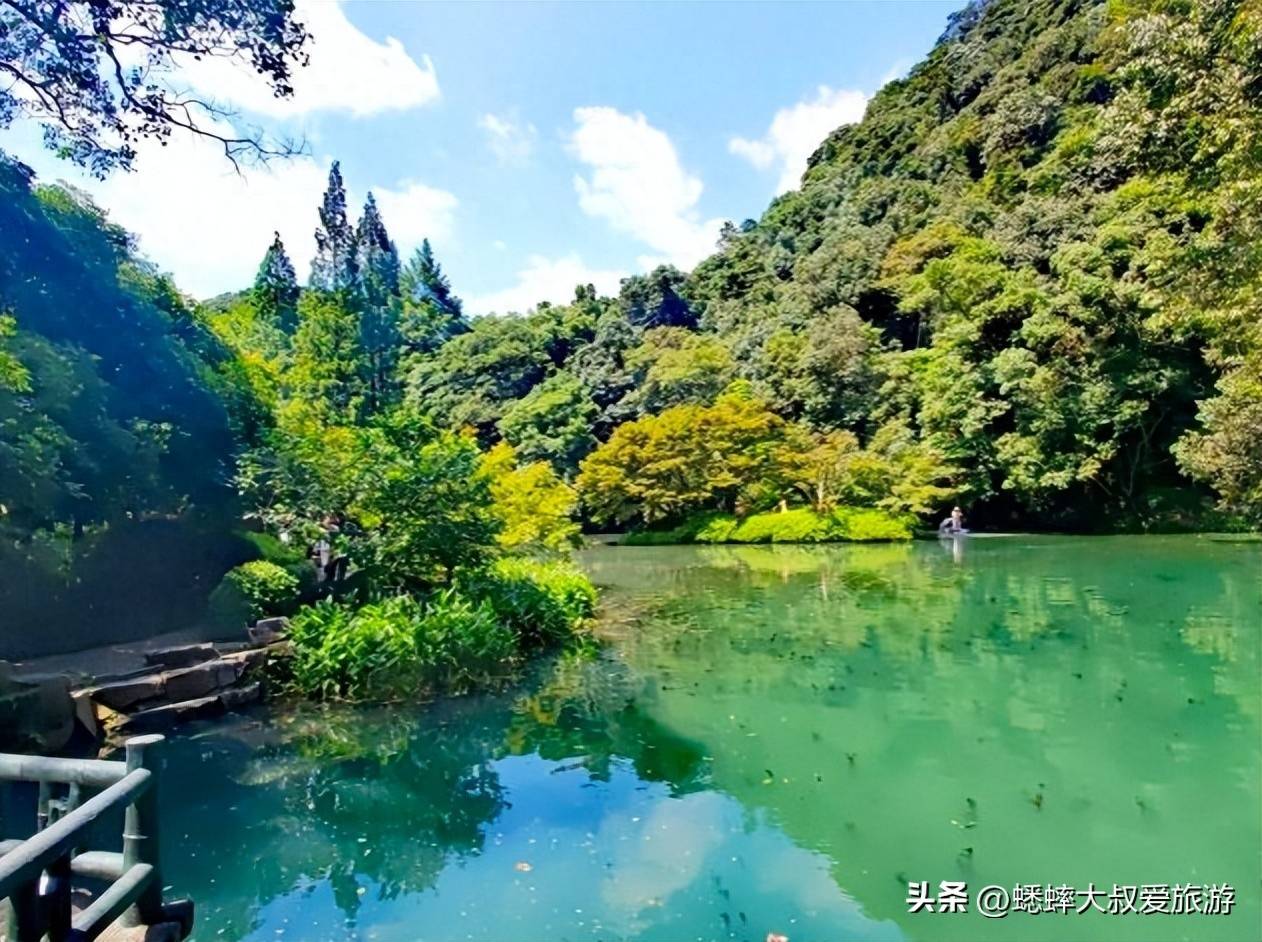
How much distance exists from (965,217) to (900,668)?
81.4ft

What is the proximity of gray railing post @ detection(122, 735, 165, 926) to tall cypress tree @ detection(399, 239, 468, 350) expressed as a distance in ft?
114

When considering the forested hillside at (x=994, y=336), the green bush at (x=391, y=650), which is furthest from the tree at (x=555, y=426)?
the green bush at (x=391, y=650)

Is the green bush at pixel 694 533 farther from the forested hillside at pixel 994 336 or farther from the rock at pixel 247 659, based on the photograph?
the rock at pixel 247 659

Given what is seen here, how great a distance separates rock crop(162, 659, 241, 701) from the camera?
20.8ft

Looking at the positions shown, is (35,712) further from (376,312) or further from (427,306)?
(427,306)

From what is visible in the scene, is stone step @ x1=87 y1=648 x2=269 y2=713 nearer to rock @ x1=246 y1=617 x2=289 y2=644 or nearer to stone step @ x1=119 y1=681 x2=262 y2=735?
stone step @ x1=119 y1=681 x2=262 y2=735

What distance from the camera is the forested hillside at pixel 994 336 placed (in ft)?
23.6

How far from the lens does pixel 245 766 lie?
5441 millimetres

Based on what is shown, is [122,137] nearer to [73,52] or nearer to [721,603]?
[73,52]

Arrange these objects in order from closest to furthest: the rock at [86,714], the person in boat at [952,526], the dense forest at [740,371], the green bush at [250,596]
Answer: the rock at [86,714], the dense forest at [740,371], the green bush at [250,596], the person in boat at [952,526]

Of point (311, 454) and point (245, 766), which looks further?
point (311, 454)

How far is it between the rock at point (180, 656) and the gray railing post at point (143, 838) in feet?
16.7

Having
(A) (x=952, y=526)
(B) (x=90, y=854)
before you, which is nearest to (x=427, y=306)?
(A) (x=952, y=526)

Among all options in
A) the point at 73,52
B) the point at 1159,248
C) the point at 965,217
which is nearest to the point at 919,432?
the point at 1159,248
